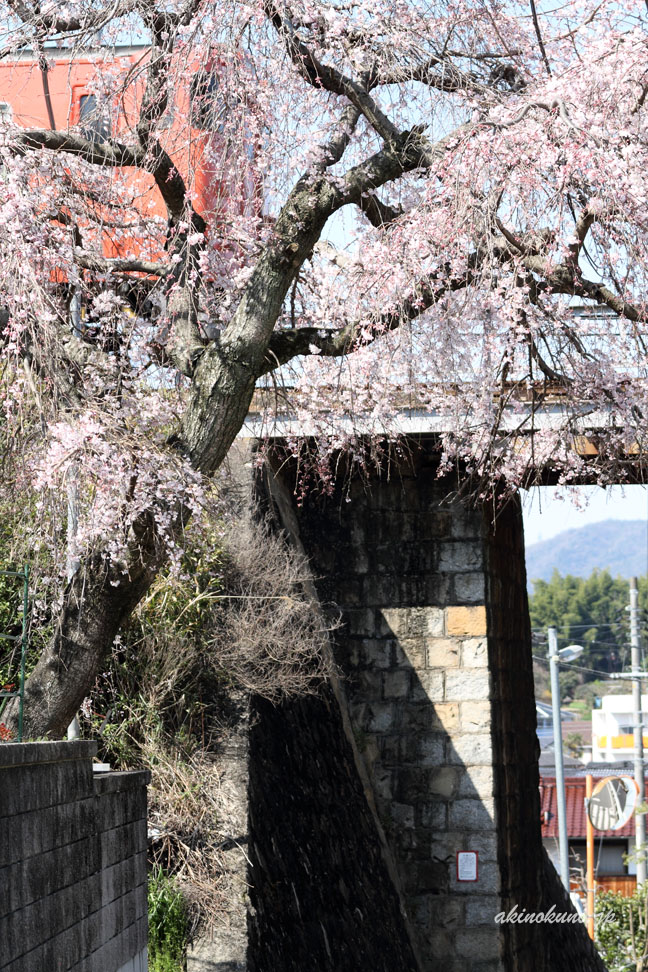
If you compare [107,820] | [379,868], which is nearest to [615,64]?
[107,820]

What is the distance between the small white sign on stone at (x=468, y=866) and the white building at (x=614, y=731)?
43.0 m

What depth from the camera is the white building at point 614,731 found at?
62969mm

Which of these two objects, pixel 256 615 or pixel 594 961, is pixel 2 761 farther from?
pixel 594 961

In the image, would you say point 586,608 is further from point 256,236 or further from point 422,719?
point 256,236

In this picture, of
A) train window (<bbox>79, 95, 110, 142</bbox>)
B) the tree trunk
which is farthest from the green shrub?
train window (<bbox>79, 95, 110, 142</bbox>)

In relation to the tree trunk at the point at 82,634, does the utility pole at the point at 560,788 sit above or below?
below

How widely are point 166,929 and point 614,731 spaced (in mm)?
66609

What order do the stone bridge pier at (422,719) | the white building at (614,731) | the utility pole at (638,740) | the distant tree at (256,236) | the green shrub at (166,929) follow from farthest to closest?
the white building at (614,731)
the utility pole at (638,740)
the stone bridge pier at (422,719)
the green shrub at (166,929)
the distant tree at (256,236)

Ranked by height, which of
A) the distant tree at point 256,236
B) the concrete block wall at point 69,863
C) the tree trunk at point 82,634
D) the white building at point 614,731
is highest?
the distant tree at point 256,236

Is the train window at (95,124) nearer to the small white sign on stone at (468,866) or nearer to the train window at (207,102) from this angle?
the train window at (207,102)

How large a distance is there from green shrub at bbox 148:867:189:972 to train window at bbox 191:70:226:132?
5.08m

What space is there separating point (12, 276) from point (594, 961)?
11.8 metres

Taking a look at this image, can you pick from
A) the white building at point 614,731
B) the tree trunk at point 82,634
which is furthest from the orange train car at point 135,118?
the white building at point 614,731

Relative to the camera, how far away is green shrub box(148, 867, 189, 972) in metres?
8.36
